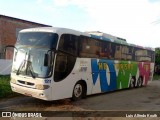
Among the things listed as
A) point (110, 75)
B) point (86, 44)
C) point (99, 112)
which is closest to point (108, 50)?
point (110, 75)

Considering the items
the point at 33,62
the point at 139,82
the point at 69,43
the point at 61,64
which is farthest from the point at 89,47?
the point at 139,82

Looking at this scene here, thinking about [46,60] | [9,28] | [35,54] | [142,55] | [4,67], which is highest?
[9,28]

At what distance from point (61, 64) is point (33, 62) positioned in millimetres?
1103

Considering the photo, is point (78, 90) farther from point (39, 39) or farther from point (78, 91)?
point (39, 39)

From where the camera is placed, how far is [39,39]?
1112 centimetres

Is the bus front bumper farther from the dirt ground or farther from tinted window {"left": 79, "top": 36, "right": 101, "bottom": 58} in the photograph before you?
tinted window {"left": 79, "top": 36, "right": 101, "bottom": 58}

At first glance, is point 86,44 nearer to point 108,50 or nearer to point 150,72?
point 108,50

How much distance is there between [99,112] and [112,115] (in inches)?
23.8

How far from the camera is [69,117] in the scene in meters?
9.30

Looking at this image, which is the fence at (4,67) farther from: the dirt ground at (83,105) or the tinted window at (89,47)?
the tinted window at (89,47)

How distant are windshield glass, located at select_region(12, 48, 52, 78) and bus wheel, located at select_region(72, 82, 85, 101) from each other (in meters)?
2.20

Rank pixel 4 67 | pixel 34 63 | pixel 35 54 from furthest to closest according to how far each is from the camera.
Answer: pixel 4 67 < pixel 35 54 < pixel 34 63

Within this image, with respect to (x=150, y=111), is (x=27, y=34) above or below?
above

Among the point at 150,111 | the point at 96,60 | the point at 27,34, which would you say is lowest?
the point at 150,111
